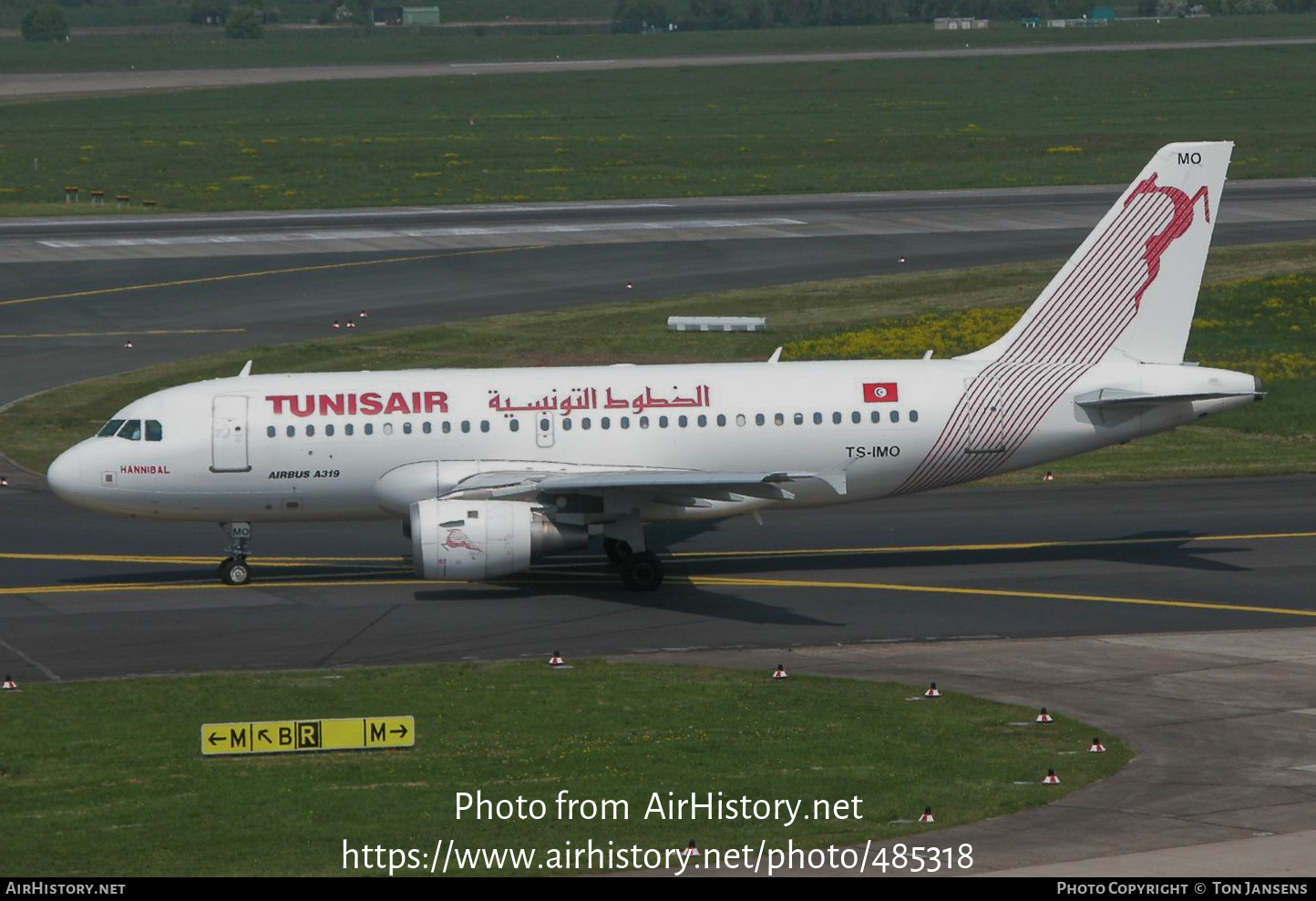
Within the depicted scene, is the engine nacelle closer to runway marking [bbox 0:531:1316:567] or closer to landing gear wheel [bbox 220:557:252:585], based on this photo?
landing gear wheel [bbox 220:557:252:585]

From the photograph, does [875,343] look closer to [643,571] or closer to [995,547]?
[995,547]

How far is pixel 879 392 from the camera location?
3916cm

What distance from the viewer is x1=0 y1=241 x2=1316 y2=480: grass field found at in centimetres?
5225

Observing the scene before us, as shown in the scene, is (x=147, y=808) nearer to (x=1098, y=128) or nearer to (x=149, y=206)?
(x=149, y=206)

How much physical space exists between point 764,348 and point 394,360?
42.0 ft

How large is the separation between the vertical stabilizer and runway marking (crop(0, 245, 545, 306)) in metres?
44.0

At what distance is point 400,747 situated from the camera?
2619cm

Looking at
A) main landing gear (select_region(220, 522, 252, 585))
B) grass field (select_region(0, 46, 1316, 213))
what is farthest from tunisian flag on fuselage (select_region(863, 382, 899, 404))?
grass field (select_region(0, 46, 1316, 213))

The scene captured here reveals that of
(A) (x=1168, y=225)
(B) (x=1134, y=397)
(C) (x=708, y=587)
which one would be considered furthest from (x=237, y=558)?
(A) (x=1168, y=225)

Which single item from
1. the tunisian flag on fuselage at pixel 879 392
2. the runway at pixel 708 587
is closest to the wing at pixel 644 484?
the runway at pixel 708 587

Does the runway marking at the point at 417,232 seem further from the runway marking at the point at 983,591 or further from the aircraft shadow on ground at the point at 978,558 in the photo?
the runway marking at the point at 983,591

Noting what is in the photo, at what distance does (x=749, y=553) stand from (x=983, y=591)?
20.7 ft

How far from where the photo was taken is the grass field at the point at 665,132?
104938mm

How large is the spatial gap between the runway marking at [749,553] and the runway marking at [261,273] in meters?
33.3
